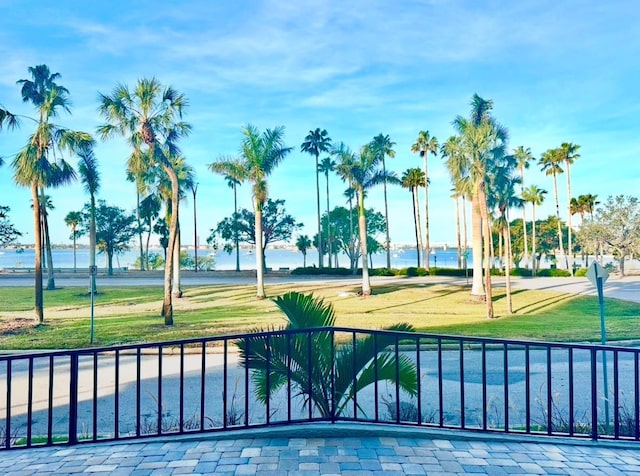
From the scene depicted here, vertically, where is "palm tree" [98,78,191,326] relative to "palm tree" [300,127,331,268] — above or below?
below

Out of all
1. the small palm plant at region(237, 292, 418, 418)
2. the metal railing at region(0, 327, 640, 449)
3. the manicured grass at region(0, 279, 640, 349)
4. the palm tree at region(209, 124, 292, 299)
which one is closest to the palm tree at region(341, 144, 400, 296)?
the manicured grass at region(0, 279, 640, 349)

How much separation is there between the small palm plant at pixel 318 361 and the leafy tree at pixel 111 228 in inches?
1540

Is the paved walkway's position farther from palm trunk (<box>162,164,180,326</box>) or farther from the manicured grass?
palm trunk (<box>162,164,180,326</box>)

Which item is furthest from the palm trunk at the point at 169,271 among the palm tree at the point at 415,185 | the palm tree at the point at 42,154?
the palm tree at the point at 415,185

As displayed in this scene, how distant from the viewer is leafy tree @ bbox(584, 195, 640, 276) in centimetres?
3494

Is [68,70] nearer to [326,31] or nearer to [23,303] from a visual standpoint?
[23,303]

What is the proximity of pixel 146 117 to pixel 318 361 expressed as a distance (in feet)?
43.1

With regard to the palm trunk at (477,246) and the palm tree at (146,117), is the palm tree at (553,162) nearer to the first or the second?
the palm trunk at (477,246)

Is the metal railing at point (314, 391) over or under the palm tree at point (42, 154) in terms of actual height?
under

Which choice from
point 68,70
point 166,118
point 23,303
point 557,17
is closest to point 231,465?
point 557,17

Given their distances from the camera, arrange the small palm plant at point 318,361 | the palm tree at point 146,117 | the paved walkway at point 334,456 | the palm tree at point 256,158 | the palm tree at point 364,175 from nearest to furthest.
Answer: the paved walkway at point 334,456 < the small palm plant at point 318,361 < the palm tree at point 146,117 < the palm tree at point 256,158 < the palm tree at point 364,175

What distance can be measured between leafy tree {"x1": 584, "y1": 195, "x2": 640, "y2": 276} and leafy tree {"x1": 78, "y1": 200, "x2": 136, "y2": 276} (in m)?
41.3

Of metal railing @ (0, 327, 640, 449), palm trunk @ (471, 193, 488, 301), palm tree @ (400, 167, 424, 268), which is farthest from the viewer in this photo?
palm tree @ (400, 167, 424, 268)

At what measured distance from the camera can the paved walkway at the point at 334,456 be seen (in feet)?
9.95
